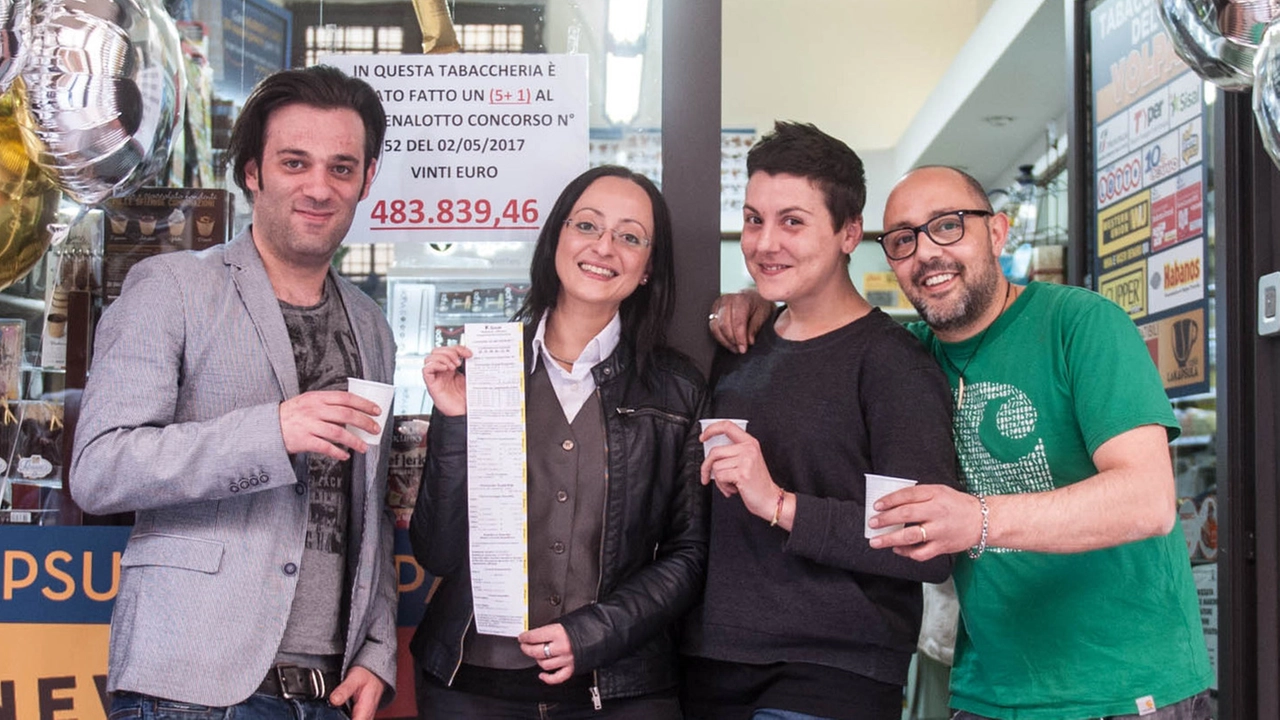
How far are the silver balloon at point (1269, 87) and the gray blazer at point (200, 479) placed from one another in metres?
1.67

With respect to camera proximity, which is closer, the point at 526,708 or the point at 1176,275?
the point at 526,708

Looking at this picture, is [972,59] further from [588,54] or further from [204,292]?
[204,292]

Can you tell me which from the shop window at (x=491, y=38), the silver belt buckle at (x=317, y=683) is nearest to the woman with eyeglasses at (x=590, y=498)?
the silver belt buckle at (x=317, y=683)

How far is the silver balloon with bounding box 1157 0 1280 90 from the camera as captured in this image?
216 centimetres

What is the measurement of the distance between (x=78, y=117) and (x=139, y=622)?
0.85m

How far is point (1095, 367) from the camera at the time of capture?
88.0 inches

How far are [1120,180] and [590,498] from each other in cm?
225

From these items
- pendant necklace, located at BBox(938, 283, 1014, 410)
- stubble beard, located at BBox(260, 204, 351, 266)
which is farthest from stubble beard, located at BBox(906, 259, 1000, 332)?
stubble beard, located at BBox(260, 204, 351, 266)

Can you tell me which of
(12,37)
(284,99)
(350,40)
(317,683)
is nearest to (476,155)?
(350,40)

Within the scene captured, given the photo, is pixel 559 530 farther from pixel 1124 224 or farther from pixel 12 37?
pixel 1124 224

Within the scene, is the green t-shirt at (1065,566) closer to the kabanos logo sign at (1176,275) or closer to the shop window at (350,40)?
the kabanos logo sign at (1176,275)

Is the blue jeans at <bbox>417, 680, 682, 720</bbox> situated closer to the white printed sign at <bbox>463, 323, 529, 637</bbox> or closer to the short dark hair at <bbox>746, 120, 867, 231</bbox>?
the white printed sign at <bbox>463, 323, 529, 637</bbox>

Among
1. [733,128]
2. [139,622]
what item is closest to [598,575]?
[139,622]

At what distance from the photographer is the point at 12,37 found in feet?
6.48
